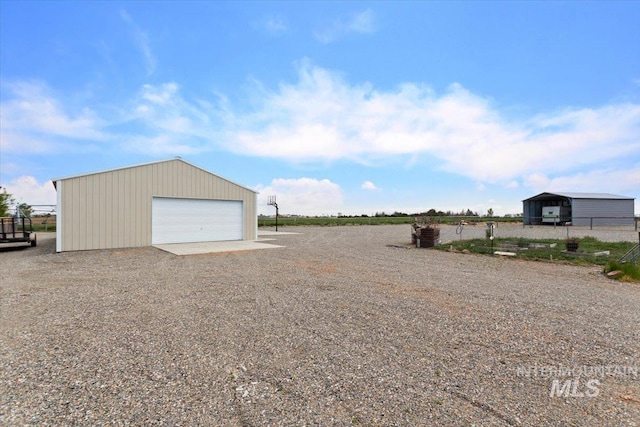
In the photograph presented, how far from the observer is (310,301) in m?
4.98

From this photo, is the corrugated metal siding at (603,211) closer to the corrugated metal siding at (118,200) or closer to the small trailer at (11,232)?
the corrugated metal siding at (118,200)

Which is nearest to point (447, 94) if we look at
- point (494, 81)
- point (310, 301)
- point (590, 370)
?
point (494, 81)

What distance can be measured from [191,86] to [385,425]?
13994 millimetres

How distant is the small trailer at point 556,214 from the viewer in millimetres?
29250

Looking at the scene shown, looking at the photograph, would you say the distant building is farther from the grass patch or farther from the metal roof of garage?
the grass patch

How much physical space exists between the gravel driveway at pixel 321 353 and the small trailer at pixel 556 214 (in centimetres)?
2831

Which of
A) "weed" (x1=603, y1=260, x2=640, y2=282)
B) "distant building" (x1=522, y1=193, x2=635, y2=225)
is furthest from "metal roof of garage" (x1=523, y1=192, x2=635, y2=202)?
"weed" (x1=603, y1=260, x2=640, y2=282)

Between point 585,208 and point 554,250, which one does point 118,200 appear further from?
point 585,208

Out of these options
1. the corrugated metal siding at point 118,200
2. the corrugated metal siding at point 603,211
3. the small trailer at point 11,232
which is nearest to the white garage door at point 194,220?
the corrugated metal siding at point 118,200

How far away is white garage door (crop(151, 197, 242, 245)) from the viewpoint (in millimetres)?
13955

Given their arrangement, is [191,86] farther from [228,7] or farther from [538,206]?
[538,206]

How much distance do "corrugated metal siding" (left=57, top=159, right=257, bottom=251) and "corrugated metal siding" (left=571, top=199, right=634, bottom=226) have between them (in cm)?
3188

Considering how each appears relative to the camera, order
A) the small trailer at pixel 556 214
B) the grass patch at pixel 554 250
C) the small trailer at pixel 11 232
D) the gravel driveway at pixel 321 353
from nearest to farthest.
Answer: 1. the gravel driveway at pixel 321 353
2. the grass patch at pixel 554 250
3. the small trailer at pixel 11 232
4. the small trailer at pixel 556 214

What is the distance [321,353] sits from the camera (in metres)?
3.09
